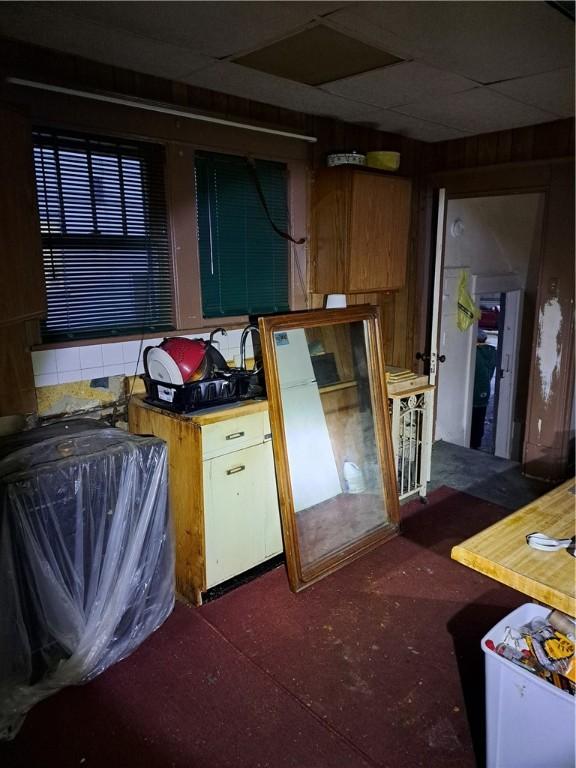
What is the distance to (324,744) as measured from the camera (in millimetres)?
1922

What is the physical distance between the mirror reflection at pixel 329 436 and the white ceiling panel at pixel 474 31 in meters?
1.34

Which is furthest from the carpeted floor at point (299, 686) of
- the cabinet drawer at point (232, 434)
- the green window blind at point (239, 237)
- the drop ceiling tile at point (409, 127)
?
the drop ceiling tile at point (409, 127)

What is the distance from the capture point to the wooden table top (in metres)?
1.41

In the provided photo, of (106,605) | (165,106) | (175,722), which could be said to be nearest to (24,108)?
(165,106)

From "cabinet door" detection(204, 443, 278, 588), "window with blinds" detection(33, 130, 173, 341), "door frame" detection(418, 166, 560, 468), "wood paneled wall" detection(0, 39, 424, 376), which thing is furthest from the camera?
"door frame" detection(418, 166, 560, 468)

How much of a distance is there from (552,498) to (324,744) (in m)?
1.15

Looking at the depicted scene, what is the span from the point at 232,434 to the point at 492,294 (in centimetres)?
338

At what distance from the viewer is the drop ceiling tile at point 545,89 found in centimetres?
263

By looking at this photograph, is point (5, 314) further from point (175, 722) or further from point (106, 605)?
point (175, 722)

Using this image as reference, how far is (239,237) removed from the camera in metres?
3.24

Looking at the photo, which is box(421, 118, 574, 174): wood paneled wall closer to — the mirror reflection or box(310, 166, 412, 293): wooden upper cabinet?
box(310, 166, 412, 293): wooden upper cabinet

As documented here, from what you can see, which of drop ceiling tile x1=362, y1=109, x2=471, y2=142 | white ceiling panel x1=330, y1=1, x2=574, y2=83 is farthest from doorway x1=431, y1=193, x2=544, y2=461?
white ceiling panel x1=330, y1=1, x2=574, y2=83

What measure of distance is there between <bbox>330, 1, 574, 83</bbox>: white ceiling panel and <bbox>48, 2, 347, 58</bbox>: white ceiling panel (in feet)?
0.56

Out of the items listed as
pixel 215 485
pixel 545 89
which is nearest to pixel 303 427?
pixel 215 485
